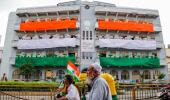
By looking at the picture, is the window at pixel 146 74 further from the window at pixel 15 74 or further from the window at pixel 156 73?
the window at pixel 15 74

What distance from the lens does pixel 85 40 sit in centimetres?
3519

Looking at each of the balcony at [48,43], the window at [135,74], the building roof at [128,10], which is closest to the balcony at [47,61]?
the balcony at [48,43]

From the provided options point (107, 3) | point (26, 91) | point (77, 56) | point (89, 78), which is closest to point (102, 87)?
point (89, 78)

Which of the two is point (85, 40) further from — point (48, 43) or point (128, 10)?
point (128, 10)

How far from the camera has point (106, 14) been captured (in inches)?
1462

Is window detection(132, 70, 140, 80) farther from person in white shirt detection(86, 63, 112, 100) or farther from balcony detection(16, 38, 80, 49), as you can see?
person in white shirt detection(86, 63, 112, 100)

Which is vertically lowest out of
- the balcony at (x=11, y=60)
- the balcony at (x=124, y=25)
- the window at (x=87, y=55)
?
the balcony at (x=11, y=60)

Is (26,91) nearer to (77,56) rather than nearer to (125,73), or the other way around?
(77,56)

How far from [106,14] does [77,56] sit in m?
7.67

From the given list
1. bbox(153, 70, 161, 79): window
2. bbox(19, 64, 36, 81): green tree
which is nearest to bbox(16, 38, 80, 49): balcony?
bbox(19, 64, 36, 81): green tree

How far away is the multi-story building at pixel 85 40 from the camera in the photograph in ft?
114

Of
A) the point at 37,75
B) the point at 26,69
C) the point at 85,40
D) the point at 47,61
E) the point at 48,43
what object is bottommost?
the point at 37,75

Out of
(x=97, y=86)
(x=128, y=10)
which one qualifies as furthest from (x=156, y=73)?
(x=97, y=86)

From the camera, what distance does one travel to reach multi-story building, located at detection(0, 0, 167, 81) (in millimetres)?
34781
